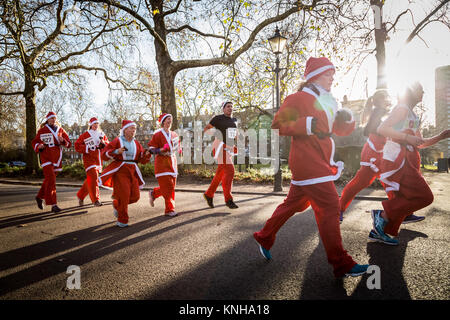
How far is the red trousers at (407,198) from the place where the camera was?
336cm

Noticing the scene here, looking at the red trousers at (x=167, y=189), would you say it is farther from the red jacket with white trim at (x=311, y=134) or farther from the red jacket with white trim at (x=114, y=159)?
the red jacket with white trim at (x=311, y=134)

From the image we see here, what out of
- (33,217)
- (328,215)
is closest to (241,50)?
(33,217)

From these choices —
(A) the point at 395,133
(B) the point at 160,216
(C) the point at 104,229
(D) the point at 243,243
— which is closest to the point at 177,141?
(B) the point at 160,216

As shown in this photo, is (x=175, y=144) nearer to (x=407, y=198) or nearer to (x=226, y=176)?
(x=226, y=176)

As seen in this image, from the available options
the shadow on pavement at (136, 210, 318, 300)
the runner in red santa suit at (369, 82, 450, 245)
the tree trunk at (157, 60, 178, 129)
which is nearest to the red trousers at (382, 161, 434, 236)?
the runner in red santa suit at (369, 82, 450, 245)

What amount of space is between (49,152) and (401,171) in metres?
6.88

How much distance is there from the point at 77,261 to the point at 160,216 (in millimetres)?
2518

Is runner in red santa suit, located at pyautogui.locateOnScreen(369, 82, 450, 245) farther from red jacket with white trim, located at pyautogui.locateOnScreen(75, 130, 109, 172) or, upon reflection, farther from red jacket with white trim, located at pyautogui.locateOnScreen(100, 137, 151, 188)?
red jacket with white trim, located at pyautogui.locateOnScreen(75, 130, 109, 172)

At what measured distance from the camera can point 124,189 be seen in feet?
16.3

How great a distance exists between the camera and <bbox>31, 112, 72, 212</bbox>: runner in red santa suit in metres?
6.32

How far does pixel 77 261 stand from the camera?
10.4 ft

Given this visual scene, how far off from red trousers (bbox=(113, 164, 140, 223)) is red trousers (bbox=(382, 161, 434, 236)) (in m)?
4.03

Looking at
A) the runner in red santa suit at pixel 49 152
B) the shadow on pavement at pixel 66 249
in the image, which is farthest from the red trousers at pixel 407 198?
the runner in red santa suit at pixel 49 152

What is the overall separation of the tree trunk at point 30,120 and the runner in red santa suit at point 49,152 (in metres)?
14.8
